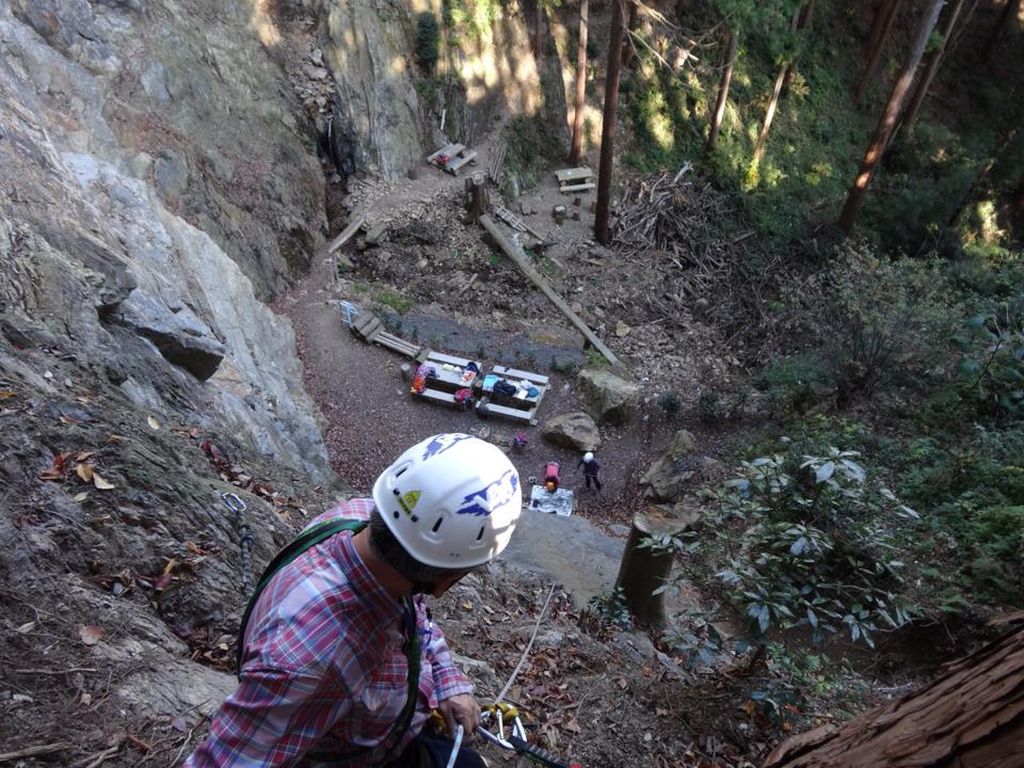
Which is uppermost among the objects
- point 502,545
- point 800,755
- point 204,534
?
point 502,545

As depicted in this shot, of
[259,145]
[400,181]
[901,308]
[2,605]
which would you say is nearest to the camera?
[2,605]

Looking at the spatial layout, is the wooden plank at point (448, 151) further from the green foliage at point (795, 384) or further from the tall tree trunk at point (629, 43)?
the green foliage at point (795, 384)

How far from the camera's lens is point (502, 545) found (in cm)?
203

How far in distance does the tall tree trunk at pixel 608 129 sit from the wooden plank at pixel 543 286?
8.48 ft

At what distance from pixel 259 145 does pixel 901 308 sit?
1265 cm

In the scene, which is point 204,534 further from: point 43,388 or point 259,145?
point 259,145

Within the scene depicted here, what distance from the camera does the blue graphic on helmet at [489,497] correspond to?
6.21 ft

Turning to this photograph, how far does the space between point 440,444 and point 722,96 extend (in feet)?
64.2

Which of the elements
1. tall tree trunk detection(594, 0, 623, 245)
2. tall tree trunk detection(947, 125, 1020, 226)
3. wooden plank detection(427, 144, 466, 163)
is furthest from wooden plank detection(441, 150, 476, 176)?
tall tree trunk detection(947, 125, 1020, 226)

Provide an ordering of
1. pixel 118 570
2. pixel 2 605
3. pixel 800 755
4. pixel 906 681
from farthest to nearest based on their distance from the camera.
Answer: pixel 906 681 < pixel 118 570 < pixel 2 605 < pixel 800 755

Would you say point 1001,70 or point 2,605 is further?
point 1001,70

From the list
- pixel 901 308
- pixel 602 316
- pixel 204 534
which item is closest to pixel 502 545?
pixel 204 534

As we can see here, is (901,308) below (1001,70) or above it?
below

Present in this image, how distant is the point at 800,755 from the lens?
5.52 ft
